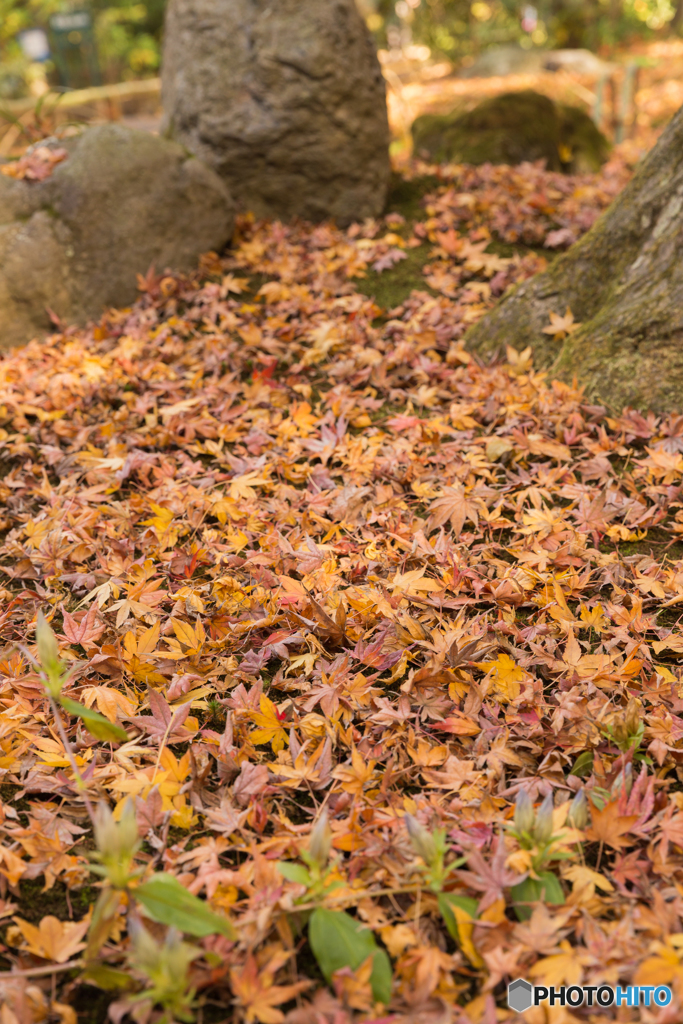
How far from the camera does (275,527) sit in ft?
6.93

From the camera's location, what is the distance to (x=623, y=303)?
106 inches

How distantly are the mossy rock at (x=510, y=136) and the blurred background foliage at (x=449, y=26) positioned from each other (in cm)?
1159

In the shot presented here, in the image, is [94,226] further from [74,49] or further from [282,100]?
[74,49]

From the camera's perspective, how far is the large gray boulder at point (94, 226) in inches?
141

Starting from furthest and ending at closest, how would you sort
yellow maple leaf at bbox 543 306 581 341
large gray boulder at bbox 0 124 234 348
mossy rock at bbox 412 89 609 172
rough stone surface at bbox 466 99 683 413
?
1. mossy rock at bbox 412 89 609 172
2. large gray boulder at bbox 0 124 234 348
3. yellow maple leaf at bbox 543 306 581 341
4. rough stone surface at bbox 466 99 683 413

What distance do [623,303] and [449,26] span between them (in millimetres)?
18309

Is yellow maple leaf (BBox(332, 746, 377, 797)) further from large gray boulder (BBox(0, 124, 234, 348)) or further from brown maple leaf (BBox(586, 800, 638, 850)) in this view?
large gray boulder (BBox(0, 124, 234, 348))

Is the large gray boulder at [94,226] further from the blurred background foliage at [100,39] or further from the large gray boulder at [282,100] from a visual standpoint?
the blurred background foliage at [100,39]

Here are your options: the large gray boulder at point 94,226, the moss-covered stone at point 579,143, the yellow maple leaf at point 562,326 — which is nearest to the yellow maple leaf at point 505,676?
the yellow maple leaf at point 562,326

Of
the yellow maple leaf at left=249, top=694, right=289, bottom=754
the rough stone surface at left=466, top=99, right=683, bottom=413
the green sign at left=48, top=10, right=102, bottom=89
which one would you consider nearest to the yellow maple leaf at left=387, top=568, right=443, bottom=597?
the yellow maple leaf at left=249, top=694, right=289, bottom=754

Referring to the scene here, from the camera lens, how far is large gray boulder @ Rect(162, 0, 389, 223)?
173 inches

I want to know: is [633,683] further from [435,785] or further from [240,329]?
[240,329]

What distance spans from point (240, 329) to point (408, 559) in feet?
6.31

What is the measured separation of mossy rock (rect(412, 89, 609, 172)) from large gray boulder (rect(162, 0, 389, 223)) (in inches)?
45.0
